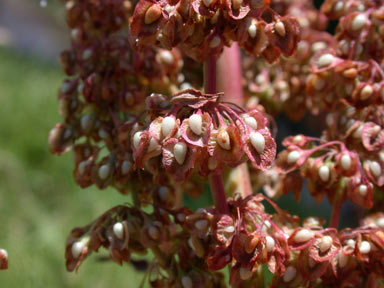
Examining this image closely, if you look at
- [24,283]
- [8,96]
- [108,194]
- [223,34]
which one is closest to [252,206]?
[223,34]

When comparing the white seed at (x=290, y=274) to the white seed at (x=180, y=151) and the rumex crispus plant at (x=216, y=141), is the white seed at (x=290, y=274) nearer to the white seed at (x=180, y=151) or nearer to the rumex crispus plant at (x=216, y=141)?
the rumex crispus plant at (x=216, y=141)

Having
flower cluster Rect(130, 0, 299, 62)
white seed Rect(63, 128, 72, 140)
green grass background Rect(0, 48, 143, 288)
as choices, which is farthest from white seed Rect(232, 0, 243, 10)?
green grass background Rect(0, 48, 143, 288)

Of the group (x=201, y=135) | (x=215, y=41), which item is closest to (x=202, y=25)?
(x=215, y=41)

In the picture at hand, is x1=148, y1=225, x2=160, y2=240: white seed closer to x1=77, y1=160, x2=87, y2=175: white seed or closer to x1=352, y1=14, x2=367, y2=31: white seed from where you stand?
x1=77, y1=160, x2=87, y2=175: white seed

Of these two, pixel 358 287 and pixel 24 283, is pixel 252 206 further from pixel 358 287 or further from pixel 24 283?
pixel 24 283

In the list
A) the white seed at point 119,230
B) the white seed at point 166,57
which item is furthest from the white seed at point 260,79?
the white seed at point 119,230

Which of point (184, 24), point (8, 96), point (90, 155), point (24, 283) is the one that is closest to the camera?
point (184, 24)
